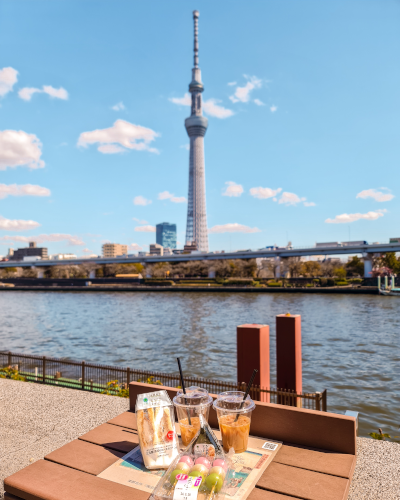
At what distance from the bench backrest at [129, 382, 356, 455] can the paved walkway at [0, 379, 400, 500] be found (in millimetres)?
1189

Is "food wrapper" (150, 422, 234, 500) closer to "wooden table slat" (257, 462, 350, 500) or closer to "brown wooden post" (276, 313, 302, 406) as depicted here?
"wooden table slat" (257, 462, 350, 500)

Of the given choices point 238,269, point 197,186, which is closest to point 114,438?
point 238,269

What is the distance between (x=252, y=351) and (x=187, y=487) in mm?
4656

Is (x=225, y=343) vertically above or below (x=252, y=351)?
below

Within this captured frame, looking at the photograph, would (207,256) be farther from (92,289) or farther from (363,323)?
(363,323)

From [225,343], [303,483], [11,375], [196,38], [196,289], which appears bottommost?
[225,343]

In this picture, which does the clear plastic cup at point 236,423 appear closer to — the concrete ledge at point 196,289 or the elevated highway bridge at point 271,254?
the concrete ledge at point 196,289

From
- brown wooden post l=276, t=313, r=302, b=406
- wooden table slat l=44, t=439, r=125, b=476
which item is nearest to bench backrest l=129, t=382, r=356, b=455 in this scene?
wooden table slat l=44, t=439, r=125, b=476

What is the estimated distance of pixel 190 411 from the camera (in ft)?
9.09

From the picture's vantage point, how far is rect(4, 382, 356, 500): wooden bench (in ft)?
8.27

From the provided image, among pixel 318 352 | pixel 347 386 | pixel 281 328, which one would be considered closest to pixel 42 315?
pixel 318 352

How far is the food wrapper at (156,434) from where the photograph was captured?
2.66 metres

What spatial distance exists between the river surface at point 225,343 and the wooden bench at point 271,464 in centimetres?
758

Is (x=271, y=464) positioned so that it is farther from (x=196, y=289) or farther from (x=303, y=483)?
(x=196, y=289)
